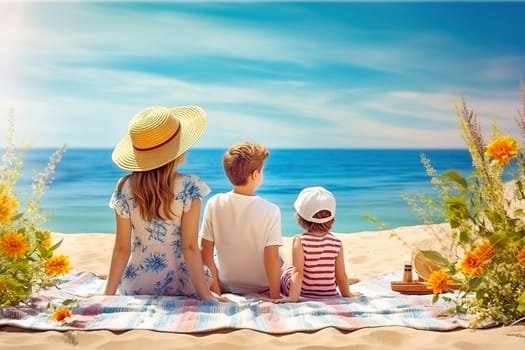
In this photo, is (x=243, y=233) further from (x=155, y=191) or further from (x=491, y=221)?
(x=491, y=221)

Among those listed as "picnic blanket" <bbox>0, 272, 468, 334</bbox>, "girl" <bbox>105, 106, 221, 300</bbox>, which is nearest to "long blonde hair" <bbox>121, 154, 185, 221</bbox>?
"girl" <bbox>105, 106, 221, 300</bbox>

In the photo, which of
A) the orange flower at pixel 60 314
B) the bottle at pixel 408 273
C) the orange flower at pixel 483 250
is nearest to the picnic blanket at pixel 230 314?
the orange flower at pixel 60 314

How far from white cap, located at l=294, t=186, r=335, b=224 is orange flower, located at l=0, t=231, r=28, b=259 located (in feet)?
5.36

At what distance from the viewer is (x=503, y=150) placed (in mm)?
3582

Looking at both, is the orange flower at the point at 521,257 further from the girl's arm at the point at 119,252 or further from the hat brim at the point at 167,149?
the girl's arm at the point at 119,252

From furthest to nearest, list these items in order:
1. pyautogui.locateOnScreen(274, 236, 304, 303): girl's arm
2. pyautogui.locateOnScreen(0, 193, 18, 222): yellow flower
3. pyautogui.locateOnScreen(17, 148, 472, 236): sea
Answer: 1. pyautogui.locateOnScreen(17, 148, 472, 236): sea
2. pyautogui.locateOnScreen(274, 236, 304, 303): girl's arm
3. pyautogui.locateOnScreen(0, 193, 18, 222): yellow flower

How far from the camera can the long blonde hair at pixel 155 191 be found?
4316 millimetres

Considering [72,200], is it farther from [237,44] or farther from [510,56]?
[510,56]

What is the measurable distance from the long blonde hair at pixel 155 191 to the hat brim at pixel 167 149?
61mm

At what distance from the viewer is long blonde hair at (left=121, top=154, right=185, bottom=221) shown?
4316mm

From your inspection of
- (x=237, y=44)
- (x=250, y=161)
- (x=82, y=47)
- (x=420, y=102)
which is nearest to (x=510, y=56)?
(x=420, y=102)

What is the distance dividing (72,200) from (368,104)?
19.6 meters

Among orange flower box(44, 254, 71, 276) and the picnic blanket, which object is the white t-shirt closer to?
the picnic blanket

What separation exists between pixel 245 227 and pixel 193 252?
1.43ft
